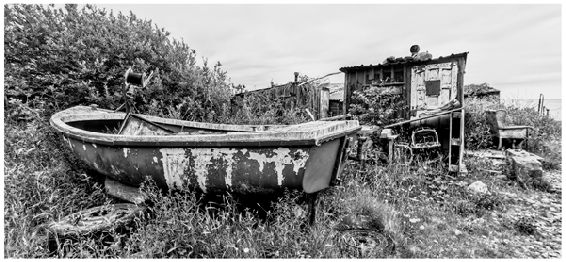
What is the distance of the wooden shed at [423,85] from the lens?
19.0 feet

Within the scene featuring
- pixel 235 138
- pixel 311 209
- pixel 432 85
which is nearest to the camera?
pixel 235 138

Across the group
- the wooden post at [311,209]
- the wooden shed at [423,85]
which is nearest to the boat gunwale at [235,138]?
the wooden post at [311,209]

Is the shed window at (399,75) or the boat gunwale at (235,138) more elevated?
the shed window at (399,75)

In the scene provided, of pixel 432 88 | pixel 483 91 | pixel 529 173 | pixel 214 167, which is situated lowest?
pixel 529 173

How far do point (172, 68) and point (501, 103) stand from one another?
1073cm

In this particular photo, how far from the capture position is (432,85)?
6.79 meters

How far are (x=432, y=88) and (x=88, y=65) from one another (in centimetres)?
793

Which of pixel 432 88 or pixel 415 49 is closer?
pixel 432 88

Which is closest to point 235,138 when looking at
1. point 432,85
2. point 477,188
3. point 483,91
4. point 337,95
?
point 477,188

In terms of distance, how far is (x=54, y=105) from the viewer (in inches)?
238

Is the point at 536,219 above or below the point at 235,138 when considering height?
below

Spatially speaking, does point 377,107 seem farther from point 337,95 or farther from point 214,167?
point 214,167

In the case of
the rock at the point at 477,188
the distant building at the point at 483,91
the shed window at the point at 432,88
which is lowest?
the rock at the point at 477,188

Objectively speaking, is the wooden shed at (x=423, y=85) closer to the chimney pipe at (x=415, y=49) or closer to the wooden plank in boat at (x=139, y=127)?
the chimney pipe at (x=415, y=49)
